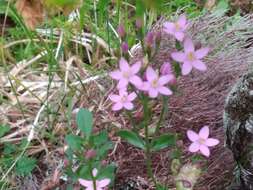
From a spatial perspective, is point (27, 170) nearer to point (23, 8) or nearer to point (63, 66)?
point (63, 66)

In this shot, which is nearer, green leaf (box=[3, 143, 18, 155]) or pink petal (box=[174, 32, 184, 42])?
pink petal (box=[174, 32, 184, 42])

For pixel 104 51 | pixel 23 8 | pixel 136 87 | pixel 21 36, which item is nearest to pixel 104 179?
pixel 136 87

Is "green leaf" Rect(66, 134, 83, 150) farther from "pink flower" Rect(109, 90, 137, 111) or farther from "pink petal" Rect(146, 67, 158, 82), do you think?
"pink petal" Rect(146, 67, 158, 82)

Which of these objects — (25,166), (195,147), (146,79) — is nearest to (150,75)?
(146,79)

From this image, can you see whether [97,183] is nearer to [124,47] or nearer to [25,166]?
[124,47]

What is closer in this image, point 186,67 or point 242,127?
point 186,67

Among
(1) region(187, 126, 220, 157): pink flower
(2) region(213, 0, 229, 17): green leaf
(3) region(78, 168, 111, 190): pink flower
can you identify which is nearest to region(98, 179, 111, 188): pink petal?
(3) region(78, 168, 111, 190): pink flower

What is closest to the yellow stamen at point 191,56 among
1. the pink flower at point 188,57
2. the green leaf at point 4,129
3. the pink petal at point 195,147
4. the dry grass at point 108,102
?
the pink flower at point 188,57
